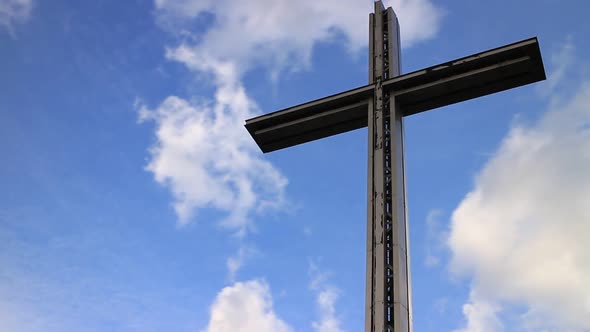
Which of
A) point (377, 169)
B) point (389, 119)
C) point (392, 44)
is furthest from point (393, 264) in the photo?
point (392, 44)

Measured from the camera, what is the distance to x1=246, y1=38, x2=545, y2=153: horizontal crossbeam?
16.0 meters

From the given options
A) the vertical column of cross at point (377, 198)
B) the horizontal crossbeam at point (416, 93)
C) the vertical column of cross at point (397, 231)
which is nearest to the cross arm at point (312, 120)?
the horizontal crossbeam at point (416, 93)

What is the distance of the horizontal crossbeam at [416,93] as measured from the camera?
628 inches

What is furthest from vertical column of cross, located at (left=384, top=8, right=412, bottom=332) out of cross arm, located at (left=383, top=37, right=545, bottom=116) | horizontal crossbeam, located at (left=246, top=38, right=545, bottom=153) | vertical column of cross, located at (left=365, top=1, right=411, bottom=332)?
horizontal crossbeam, located at (left=246, top=38, right=545, bottom=153)

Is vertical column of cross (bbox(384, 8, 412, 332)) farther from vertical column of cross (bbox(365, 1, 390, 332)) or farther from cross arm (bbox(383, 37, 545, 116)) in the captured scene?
cross arm (bbox(383, 37, 545, 116))

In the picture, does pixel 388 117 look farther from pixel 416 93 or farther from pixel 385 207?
pixel 385 207

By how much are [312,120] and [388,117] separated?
7.99ft

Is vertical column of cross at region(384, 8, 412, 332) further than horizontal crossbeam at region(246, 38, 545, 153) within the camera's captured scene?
No

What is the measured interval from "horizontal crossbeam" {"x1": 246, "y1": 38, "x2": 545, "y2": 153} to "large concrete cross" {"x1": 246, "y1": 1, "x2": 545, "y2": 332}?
0.02 metres

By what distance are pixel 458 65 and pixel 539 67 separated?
6.73ft

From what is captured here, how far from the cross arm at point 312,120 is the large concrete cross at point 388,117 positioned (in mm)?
29

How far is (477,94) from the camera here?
16844 millimetres

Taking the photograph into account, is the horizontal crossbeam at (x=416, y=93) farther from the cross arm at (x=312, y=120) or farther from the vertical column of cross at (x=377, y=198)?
the vertical column of cross at (x=377, y=198)

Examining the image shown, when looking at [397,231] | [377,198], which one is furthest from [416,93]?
[397,231]
